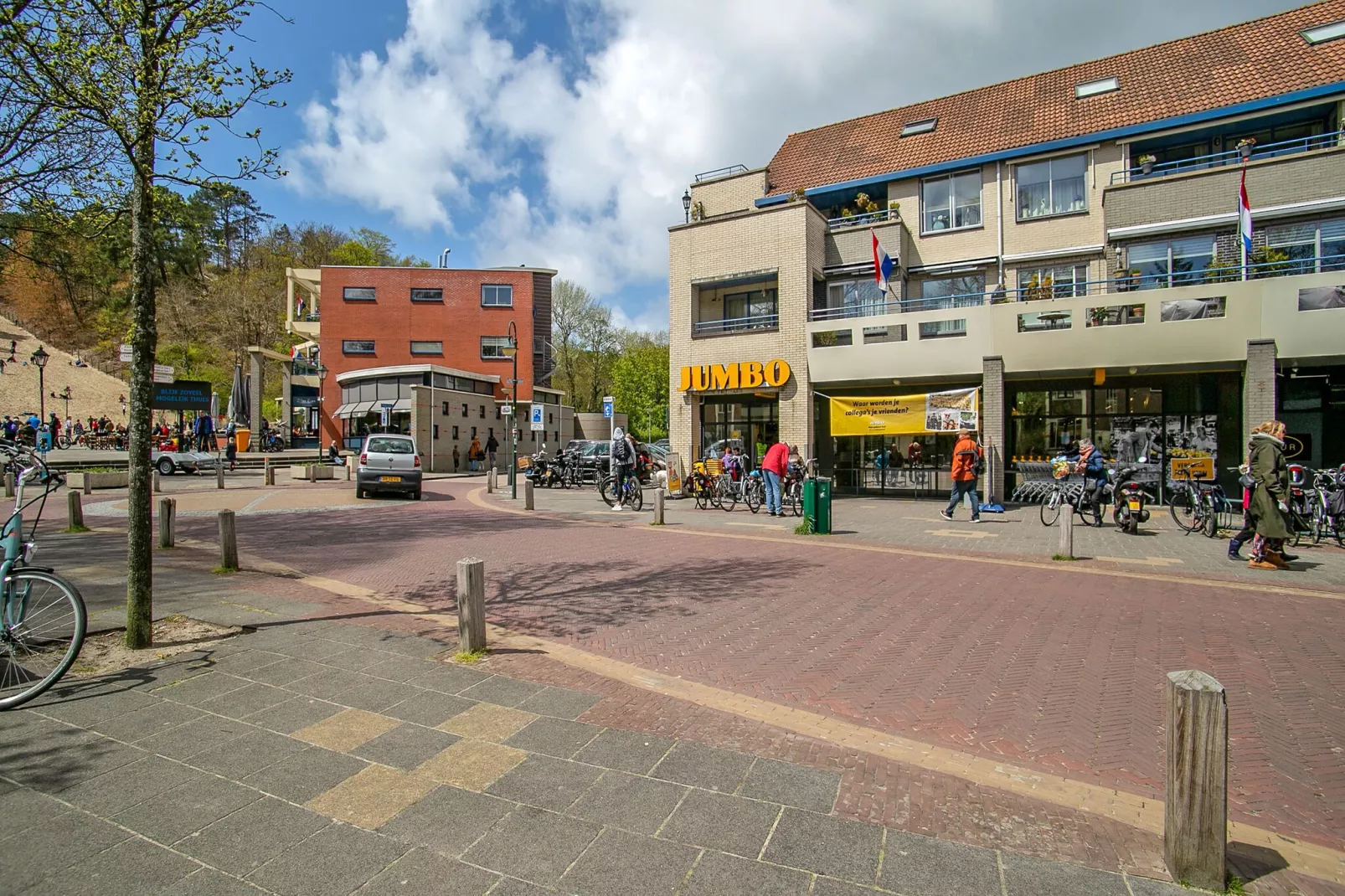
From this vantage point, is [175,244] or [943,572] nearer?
[175,244]

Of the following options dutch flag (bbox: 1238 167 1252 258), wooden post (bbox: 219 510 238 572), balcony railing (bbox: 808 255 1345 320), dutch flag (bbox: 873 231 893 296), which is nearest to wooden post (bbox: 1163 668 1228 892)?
wooden post (bbox: 219 510 238 572)

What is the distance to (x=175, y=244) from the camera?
722cm

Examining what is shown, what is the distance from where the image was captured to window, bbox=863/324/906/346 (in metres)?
18.9

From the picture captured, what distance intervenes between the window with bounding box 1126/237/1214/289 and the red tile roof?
3818 mm

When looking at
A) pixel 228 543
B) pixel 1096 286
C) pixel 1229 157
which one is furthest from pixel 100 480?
pixel 1229 157

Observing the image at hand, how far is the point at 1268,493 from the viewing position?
339 inches

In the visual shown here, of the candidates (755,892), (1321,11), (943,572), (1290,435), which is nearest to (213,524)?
(943,572)

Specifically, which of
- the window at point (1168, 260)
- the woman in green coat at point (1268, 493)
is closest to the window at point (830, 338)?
the window at point (1168, 260)

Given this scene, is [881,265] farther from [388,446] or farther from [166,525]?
[166,525]

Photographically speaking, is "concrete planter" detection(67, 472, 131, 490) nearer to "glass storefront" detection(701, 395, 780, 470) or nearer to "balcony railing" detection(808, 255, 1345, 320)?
"glass storefront" detection(701, 395, 780, 470)

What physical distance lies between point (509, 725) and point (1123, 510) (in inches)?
489

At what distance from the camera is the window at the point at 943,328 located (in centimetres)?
1797

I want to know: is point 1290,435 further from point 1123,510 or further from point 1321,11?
point 1321,11

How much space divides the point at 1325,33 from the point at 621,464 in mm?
21929
